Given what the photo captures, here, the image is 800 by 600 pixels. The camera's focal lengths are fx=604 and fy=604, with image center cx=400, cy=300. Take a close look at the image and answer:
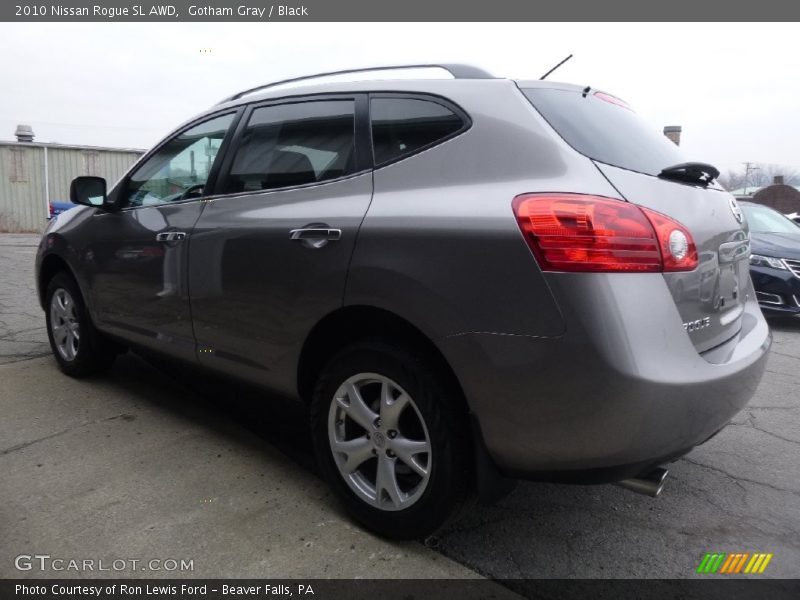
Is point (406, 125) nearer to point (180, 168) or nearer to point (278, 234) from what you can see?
point (278, 234)

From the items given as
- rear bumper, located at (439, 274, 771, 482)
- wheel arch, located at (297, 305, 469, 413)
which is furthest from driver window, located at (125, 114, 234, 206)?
rear bumper, located at (439, 274, 771, 482)

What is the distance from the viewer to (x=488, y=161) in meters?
2.02

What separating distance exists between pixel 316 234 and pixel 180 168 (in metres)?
1.40

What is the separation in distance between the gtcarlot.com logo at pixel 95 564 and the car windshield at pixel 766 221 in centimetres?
736

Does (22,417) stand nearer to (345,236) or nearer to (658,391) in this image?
(345,236)

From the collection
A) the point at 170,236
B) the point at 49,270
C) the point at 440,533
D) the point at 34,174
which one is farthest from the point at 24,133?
the point at 440,533

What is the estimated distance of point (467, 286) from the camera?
6.21ft

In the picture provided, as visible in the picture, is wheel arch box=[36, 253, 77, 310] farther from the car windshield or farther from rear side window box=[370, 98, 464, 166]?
the car windshield

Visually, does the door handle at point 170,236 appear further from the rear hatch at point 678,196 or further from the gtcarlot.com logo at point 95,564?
the rear hatch at point 678,196

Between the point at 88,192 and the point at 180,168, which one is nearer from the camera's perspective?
the point at 180,168

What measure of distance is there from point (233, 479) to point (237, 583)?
0.75m

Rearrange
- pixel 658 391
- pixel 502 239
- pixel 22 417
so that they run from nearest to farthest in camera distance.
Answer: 1. pixel 658 391
2. pixel 502 239
3. pixel 22 417

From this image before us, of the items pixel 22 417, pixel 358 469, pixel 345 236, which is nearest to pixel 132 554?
pixel 358 469

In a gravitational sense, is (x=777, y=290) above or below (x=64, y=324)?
above
